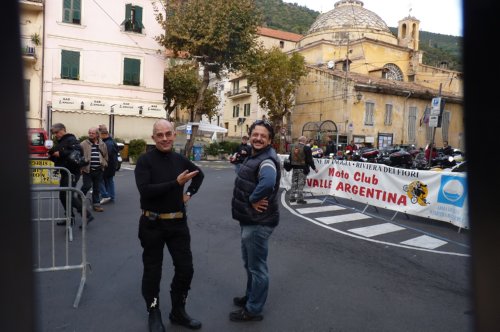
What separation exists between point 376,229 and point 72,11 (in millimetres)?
24692

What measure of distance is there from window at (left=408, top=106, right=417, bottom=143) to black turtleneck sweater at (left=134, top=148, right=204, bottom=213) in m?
36.9

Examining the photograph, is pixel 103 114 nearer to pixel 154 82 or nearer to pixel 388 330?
pixel 154 82

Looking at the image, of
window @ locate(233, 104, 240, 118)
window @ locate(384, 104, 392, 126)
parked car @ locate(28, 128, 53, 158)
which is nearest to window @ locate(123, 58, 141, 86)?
parked car @ locate(28, 128, 53, 158)

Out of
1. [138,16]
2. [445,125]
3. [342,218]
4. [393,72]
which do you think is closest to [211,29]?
[138,16]

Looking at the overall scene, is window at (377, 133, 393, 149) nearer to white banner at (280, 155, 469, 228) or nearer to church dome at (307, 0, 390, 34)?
church dome at (307, 0, 390, 34)

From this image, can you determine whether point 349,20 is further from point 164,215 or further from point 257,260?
point 164,215

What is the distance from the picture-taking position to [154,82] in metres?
28.3

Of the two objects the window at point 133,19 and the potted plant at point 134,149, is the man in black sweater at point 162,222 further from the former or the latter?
the window at point 133,19

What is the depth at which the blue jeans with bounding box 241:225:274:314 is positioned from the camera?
3650 mm

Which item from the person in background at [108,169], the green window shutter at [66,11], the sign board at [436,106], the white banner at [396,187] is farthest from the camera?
the green window shutter at [66,11]

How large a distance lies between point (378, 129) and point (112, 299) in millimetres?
34158

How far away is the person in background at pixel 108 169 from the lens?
31.0 feet

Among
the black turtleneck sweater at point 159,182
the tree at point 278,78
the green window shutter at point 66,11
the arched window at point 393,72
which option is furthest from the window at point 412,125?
the black turtleneck sweater at point 159,182

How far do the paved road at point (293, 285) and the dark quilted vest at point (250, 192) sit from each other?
99 centimetres
